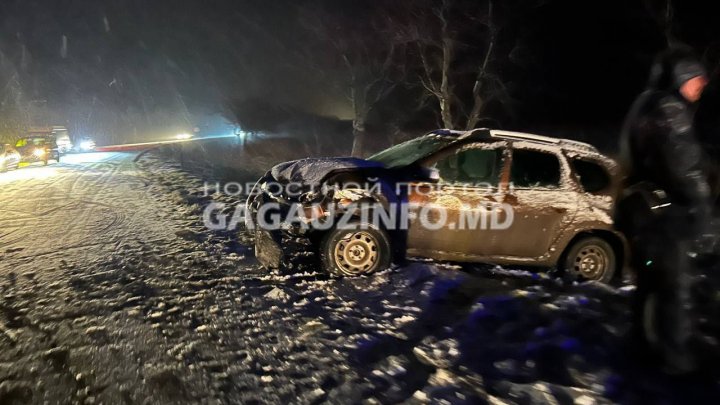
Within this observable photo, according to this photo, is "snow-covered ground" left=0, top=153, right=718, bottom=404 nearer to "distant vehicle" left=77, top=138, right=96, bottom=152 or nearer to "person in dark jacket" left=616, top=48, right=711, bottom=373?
"person in dark jacket" left=616, top=48, right=711, bottom=373

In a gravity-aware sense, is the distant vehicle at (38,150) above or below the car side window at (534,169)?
above

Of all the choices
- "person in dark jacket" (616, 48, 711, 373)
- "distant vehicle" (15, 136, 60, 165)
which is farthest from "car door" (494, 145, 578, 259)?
"distant vehicle" (15, 136, 60, 165)

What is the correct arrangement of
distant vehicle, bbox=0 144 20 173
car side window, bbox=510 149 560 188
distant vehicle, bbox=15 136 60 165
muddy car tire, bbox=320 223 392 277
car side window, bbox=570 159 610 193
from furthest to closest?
distant vehicle, bbox=15 136 60 165, distant vehicle, bbox=0 144 20 173, car side window, bbox=570 159 610 193, car side window, bbox=510 149 560 188, muddy car tire, bbox=320 223 392 277

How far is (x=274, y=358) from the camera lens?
347cm

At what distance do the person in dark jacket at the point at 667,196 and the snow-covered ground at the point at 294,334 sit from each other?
0.40m

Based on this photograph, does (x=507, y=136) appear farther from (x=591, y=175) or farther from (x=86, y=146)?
(x=86, y=146)

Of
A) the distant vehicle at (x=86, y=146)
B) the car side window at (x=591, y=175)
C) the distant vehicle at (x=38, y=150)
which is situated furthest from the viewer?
the distant vehicle at (x=86, y=146)

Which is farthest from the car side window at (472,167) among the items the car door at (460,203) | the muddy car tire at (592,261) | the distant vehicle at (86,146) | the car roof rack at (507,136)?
the distant vehicle at (86,146)

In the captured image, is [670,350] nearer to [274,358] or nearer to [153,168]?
[274,358]

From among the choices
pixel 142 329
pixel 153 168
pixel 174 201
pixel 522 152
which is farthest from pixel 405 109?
pixel 142 329

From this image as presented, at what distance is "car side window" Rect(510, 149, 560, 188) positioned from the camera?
17.7 ft

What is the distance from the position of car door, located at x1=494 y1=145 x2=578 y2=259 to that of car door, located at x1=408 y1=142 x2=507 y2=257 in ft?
0.57

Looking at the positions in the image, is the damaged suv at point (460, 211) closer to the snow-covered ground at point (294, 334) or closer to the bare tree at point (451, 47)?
the snow-covered ground at point (294, 334)

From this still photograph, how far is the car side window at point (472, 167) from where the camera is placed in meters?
5.37
